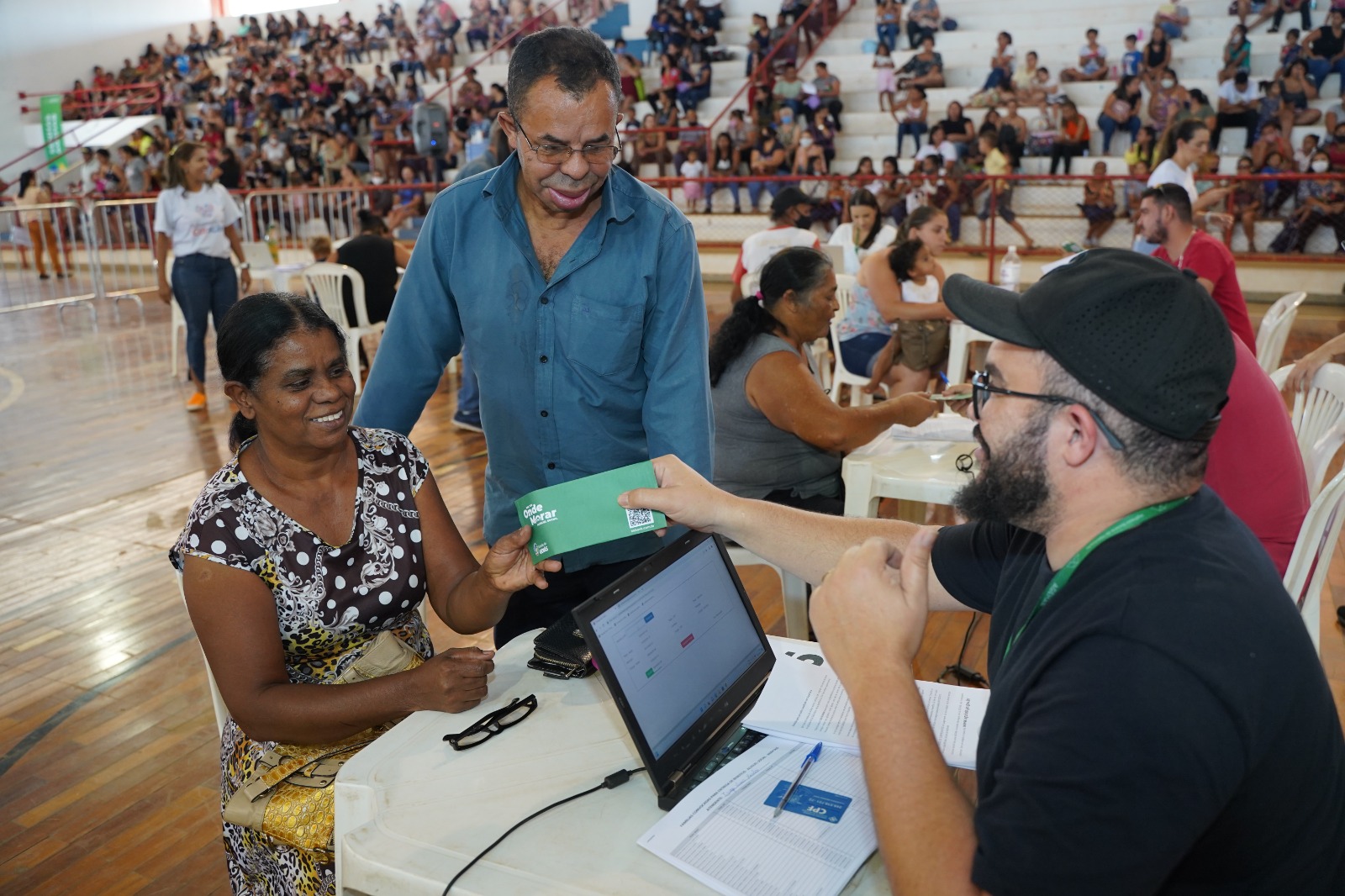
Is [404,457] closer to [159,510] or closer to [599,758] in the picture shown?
[599,758]

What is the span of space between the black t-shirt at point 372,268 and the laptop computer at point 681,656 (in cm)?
569

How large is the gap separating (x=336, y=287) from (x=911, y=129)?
810 centimetres

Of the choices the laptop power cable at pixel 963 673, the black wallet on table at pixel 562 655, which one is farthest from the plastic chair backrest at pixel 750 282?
the black wallet on table at pixel 562 655

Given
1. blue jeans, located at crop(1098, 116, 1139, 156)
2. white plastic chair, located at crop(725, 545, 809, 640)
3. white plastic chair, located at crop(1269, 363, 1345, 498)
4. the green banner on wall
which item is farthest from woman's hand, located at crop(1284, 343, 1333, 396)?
the green banner on wall

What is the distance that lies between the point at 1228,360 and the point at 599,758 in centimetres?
97

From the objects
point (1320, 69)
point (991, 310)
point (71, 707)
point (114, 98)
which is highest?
point (114, 98)

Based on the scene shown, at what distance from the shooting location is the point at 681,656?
5.02ft

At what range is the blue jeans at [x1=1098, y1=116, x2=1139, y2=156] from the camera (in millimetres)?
11336

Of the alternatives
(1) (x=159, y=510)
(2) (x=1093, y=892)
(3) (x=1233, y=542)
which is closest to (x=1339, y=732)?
(3) (x=1233, y=542)

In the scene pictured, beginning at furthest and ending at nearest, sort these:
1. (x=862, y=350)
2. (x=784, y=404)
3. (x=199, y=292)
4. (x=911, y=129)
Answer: (x=911, y=129)
(x=199, y=292)
(x=862, y=350)
(x=784, y=404)

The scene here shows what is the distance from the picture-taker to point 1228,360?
112 centimetres

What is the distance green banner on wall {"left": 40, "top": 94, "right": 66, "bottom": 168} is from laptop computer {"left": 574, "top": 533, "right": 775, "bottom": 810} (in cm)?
2311

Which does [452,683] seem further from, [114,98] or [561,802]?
[114,98]

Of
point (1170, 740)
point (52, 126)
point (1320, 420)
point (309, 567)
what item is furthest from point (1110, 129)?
point (52, 126)
